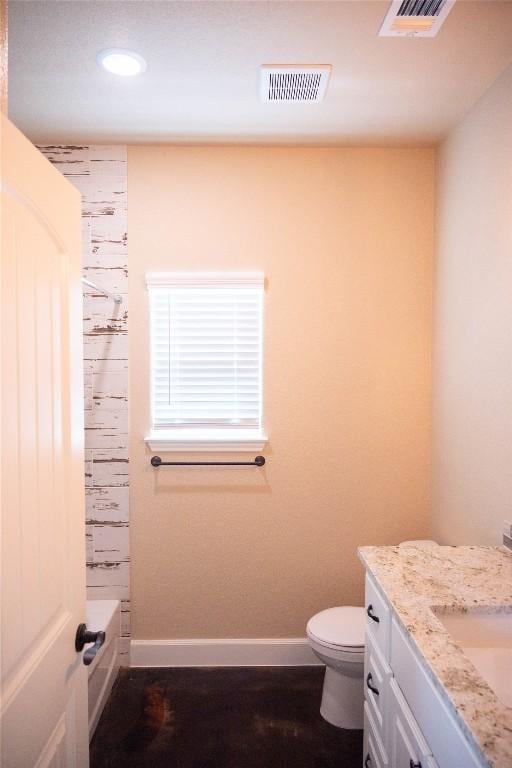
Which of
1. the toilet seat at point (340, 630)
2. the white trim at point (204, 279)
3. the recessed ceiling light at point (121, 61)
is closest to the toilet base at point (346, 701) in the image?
the toilet seat at point (340, 630)

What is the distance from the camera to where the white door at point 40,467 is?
908 mm

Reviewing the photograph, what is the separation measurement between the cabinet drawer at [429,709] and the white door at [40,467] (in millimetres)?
857

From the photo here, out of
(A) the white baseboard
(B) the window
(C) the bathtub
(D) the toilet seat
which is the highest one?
(B) the window

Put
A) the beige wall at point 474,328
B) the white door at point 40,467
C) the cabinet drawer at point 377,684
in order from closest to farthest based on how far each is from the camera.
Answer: the white door at point 40,467
the cabinet drawer at point 377,684
the beige wall at point 474,328

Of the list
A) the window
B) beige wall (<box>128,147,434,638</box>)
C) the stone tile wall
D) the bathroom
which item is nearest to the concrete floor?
the bathroom

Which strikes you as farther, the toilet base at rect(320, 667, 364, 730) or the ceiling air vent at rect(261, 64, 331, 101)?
the toilet base at rect(320, 667, 364, 730)

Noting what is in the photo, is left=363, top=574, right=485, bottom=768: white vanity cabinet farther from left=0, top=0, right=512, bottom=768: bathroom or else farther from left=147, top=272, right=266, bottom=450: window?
left=147, top=272, right=266, bottom=450: window

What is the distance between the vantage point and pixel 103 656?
2367 millimetres

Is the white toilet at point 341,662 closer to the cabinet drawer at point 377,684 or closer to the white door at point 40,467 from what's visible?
the cabinet drawer at point 377,684

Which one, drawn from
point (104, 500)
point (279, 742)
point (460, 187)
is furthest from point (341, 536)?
point (460, 187)

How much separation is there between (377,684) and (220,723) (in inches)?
40.6

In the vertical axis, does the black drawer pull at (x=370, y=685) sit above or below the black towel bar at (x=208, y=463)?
below

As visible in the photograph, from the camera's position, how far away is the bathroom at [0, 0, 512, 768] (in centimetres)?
168

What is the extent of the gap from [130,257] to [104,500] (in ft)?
4.35
